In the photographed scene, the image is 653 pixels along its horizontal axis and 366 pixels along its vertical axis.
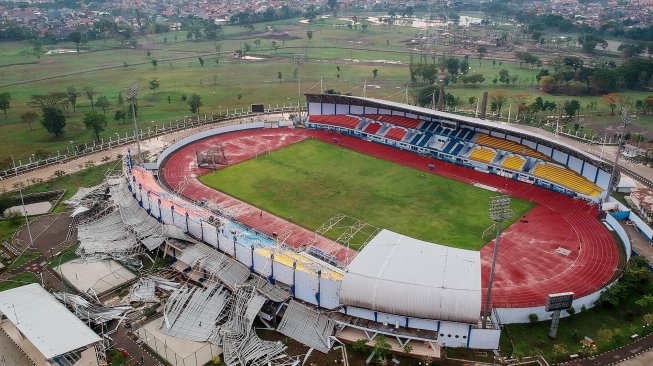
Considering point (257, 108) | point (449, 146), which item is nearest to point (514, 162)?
point (449, 146)

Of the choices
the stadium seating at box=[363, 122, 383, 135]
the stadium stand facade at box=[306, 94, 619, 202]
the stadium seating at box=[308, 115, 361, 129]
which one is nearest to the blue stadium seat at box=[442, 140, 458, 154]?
the stadium stand facade at box=[306, 94, 619, 202]

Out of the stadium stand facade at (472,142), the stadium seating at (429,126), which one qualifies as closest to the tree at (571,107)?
the stadium stand facade at (472,142)

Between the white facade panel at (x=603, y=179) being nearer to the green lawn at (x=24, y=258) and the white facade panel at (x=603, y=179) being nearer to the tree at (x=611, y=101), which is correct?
the tree at (x=611, y=101)

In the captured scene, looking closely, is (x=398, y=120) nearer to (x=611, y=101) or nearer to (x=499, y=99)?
(x=499, y=99)

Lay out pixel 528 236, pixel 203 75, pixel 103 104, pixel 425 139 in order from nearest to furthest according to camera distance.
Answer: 1. pixel 528 236
2. pixel 425 139
3. pixel 103 104
4. pixel 203 75

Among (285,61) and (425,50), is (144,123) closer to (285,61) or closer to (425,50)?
(285,61)

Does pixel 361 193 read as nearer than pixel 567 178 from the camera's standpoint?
Yes

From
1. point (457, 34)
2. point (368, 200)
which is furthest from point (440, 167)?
point (457, 34)
